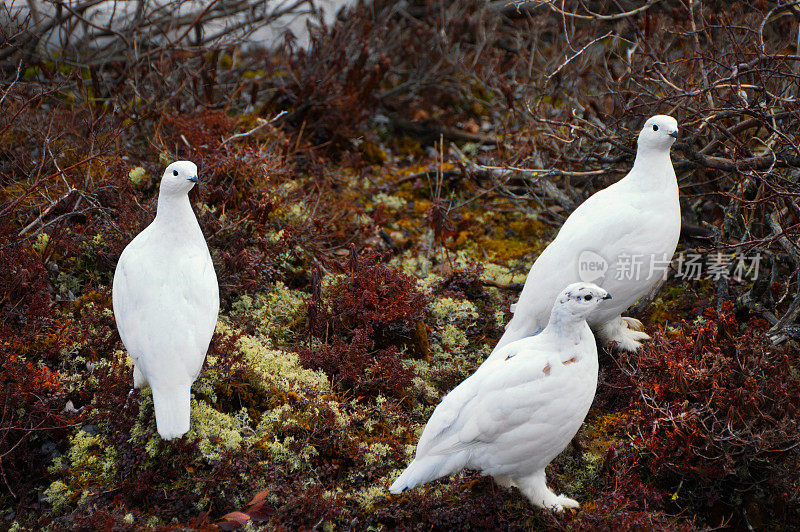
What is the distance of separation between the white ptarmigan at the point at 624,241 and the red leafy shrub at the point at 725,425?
457 mm

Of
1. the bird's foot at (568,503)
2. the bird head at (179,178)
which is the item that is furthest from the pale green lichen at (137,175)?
the bird's foot at (568,503)

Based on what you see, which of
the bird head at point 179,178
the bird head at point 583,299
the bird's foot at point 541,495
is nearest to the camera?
the bird head at point 583,299

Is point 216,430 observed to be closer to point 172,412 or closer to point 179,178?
point 172,412

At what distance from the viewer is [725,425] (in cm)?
345

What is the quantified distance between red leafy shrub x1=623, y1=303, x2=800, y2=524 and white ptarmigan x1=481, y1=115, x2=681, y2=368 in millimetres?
457

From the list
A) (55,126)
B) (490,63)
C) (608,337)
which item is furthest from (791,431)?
(55,126)

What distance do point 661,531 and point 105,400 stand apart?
2729 mm

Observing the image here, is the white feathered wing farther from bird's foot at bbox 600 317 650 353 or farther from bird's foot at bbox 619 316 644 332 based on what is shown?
bird's foot at bbox 619 316 644 332

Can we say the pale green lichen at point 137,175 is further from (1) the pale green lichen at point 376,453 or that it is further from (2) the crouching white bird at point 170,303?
(1) the pale green lichen at point 376,453

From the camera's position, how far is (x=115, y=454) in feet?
11.6

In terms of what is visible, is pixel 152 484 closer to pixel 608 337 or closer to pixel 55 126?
pixel 608 337

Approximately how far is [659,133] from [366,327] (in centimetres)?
201

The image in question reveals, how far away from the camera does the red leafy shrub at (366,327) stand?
13.6ft

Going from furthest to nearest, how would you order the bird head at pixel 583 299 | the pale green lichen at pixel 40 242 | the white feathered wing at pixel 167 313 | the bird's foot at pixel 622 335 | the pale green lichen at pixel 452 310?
the pale green lichen at pixel 452 310, the pale green lichen at pixel 40 242, the bird's foot at pixel 622 335, the white feathered wing at pixel 167 313, the bird head at pixel 583 299
